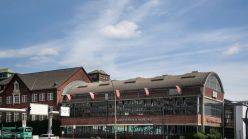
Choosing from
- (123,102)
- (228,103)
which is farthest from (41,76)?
(228,103)

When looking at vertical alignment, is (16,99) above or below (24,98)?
below

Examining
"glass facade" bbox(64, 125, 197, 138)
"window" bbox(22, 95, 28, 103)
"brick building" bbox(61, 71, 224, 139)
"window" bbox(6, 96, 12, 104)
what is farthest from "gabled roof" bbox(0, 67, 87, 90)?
"glass facade" bbox(64, 125, 197, 138)

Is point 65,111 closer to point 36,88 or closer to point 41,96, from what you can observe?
point 41,96

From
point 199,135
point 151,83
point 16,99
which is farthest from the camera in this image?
point 16,99

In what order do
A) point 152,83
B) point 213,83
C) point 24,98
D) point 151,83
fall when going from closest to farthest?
point 213,83 < point 152,83 < point 151,83 < point 24,98

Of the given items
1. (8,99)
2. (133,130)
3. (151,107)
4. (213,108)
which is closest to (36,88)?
(8,99)

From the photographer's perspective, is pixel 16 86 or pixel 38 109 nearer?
pixel 38 109

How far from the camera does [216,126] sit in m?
82.3

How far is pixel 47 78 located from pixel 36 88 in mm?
4219

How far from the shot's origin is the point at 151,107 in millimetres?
83312

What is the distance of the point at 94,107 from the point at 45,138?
57.8 ft

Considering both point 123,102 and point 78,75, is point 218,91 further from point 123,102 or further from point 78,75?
point 78,75

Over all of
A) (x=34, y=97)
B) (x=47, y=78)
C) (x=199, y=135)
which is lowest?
(x=199, y=135)

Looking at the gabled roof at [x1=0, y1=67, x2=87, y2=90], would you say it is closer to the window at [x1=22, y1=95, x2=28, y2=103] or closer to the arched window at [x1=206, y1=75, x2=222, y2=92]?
Answer: the window at [x1=22, y1=95, x2=28, y2=103]
